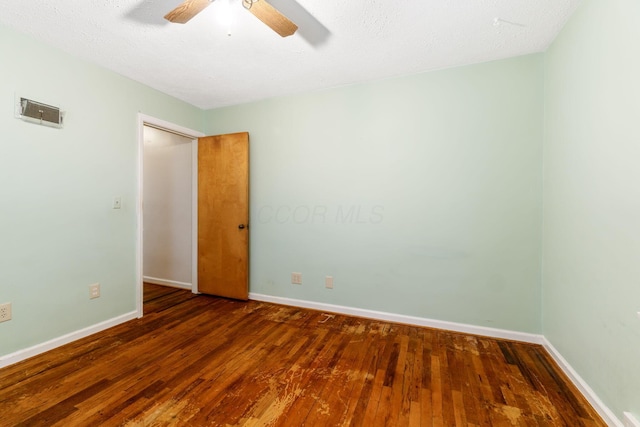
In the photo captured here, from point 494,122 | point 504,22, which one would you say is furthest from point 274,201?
point 504,22

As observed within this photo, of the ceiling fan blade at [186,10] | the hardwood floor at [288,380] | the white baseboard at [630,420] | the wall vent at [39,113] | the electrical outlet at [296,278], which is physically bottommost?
the hardwood floor at [288,380]

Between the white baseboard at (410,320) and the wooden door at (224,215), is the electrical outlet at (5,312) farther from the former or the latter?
the white baseboard at (410,320)

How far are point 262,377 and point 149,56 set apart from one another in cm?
278

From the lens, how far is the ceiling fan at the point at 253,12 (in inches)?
55.4

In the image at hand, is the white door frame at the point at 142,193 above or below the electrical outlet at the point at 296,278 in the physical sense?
above

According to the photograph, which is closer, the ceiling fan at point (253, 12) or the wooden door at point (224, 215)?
the ceiling fan at point (253, 12)

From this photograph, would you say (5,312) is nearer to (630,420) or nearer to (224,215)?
(224,215)

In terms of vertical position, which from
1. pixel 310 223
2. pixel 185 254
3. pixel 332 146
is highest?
pixel 332 146

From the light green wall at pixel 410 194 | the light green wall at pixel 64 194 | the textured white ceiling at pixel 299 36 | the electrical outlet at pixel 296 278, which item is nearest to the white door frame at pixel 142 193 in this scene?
the light green wall at pixel 64 194

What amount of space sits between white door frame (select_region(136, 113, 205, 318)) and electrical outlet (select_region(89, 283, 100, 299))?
14.0 inches

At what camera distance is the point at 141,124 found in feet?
9.23

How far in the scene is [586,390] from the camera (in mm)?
1603

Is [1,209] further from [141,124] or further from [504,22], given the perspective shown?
[504,22]

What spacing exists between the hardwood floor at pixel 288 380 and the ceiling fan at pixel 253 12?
7.34 ft
